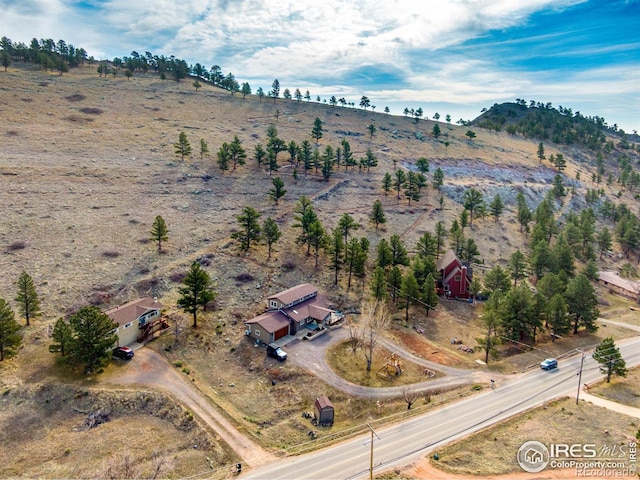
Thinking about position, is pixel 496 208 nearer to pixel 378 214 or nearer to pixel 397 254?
pixel 378 214

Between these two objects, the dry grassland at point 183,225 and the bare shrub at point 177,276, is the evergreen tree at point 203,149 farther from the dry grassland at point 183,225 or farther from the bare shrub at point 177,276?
the bare shrub at point 177,276

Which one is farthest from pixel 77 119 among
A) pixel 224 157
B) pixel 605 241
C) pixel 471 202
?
pixel 605 241

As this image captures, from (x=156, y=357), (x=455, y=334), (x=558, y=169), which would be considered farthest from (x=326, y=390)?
(x=558, y=169)

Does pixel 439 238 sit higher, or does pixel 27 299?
pixel 439 238

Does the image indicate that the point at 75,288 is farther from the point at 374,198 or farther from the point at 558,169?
Answer: the point at 558,169

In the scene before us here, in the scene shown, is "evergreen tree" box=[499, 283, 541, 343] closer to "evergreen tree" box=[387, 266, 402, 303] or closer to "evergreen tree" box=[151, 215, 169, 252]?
"evergreen tree" box=[387, 266, 402, 303]

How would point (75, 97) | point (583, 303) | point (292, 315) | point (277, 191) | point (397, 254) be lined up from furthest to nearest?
point (75, 97) < point (277, 191) < point (397, 254) < point (583, 303) < point (292, 315)

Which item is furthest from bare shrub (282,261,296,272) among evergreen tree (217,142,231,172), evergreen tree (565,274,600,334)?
evergreen tree (565,274,600,334)
